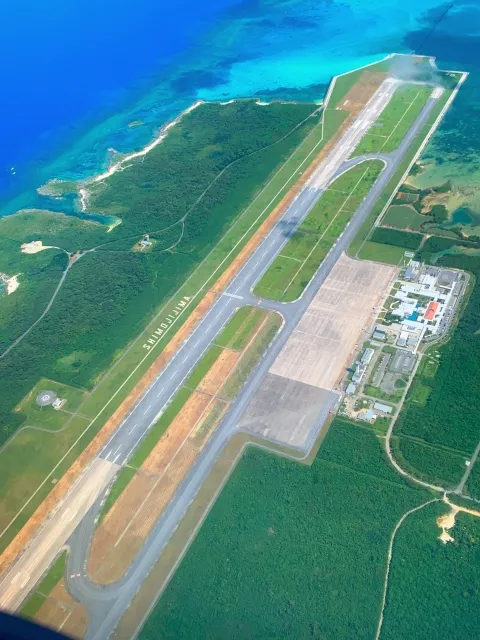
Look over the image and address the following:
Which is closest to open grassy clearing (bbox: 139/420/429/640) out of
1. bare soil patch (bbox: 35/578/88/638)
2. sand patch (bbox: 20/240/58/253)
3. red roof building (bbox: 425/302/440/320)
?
bare soil patch (bbox: 35/578/88/638)

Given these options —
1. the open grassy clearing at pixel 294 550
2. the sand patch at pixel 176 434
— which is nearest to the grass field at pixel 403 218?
the open grassy clearing at pixel 294 550

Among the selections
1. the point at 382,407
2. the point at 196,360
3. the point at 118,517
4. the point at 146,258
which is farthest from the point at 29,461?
the point at 382,407

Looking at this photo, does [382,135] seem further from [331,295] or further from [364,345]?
[364,345]

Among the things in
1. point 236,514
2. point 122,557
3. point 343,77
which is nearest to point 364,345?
point 236,514

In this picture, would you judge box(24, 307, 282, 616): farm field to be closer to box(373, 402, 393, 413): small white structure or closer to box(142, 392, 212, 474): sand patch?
box(142, 392, 212, 474): sand patch

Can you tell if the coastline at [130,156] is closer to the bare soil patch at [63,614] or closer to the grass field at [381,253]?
the grass field at [381,253]

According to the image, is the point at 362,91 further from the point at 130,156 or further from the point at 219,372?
the point at 219,372

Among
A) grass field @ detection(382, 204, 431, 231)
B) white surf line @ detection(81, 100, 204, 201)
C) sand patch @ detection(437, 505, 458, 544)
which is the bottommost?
sand patch @ detection(437, 505, 458, 544)
